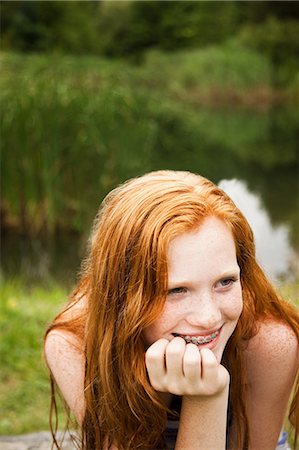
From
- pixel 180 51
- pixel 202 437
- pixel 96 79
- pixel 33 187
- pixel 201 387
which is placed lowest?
pixel 202 437

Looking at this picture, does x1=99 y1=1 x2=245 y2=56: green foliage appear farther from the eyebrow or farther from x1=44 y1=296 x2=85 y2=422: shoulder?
the eyebrow

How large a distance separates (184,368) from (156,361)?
0.06 metres

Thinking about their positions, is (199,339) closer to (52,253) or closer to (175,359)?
(175,359)

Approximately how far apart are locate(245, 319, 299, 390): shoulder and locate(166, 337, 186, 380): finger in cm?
35

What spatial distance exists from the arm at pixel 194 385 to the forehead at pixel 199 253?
0.46 feet

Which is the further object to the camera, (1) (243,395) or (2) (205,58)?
(2) (205,58)

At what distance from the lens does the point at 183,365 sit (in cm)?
131

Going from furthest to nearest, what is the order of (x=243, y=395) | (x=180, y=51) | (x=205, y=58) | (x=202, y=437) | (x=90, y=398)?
(x=180, y=51)
(x=205, y=58)
(x=243, y=395)
(x=90, y=398)
(x=202, y=437)

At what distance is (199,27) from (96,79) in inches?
462

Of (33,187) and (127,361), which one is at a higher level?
(33,187)

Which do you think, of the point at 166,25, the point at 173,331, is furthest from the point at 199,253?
the point at 166,25

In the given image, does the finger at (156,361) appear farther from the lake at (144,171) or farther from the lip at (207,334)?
the lake at (144,171)

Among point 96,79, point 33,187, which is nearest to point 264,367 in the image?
point 33,187

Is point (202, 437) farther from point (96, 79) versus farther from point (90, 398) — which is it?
point (96, 79)
